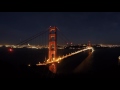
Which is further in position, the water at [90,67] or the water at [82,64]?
the water at [82,64]

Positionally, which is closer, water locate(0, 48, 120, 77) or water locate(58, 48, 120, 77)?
water locate(58, 48, 120, 77)

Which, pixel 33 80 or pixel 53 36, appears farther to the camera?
pixel 53 36

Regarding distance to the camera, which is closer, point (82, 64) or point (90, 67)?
point (90, 67)

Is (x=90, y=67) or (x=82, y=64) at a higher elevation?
(x=82, y=64)
